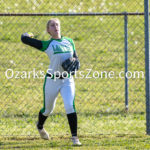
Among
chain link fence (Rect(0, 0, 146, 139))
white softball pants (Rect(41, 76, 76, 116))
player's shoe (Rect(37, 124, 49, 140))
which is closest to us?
white softball pants (Rect(41, 76, 76, 116))

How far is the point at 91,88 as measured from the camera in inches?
376

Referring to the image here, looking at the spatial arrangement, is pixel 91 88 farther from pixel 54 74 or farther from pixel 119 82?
pixel 54 74

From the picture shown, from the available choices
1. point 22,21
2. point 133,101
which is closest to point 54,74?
point 133,101

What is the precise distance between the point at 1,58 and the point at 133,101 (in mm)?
3376

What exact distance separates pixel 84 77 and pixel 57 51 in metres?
4.32

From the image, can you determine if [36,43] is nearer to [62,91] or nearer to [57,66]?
[57,66]

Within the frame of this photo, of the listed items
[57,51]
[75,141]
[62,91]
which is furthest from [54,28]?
→ [75,141]

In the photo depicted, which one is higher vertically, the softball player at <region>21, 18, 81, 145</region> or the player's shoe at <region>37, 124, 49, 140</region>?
the softball player at <region>21, 18, 81, 145</region>

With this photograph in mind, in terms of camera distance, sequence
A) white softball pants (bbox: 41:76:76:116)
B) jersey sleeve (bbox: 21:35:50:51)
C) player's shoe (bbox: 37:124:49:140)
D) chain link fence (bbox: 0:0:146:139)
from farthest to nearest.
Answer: chain link fence (bbox: 0:0:146:139) → player's shoe (bbox: 37:124:49:140) → white softball pants (bbox: 41:76:76:116) → jersey sleeve (bbox: 21:35:50:51)

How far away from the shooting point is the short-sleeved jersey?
5781mm

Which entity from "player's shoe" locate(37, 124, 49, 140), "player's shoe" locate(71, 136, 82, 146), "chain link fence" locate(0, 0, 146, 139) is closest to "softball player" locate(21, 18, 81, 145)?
"player's shoe" locate(71, 136, 82, 146)

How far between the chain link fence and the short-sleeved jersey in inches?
47.4

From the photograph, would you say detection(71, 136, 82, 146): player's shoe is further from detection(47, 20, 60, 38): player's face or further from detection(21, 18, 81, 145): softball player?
detection(47, 20, 60, 38): player's face

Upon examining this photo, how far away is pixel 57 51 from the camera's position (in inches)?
228
